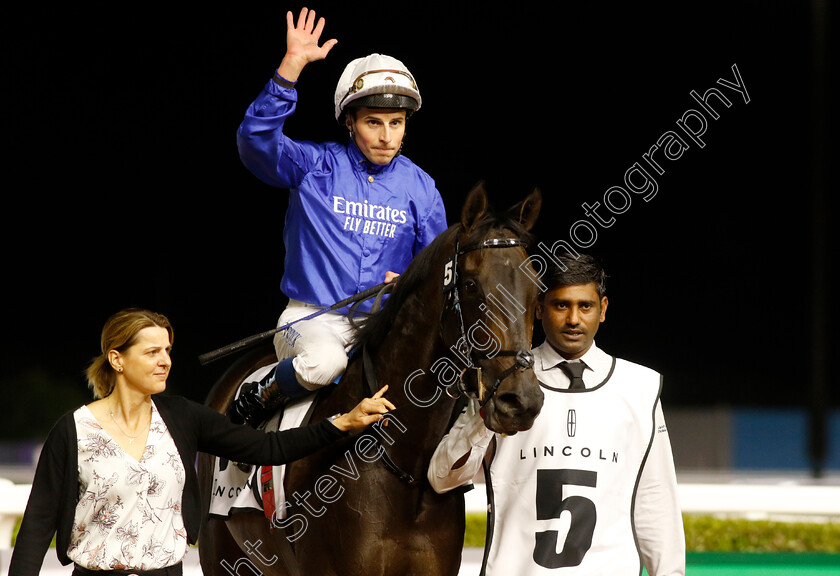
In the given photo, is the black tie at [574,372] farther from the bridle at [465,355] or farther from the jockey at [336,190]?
the jockey at [336,190]

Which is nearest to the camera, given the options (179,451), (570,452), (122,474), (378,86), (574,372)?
(122,474)

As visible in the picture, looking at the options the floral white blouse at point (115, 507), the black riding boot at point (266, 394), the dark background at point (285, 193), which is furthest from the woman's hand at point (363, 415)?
the dark background at point (285, 193)

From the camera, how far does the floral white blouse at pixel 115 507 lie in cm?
197

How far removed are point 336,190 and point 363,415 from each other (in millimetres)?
893

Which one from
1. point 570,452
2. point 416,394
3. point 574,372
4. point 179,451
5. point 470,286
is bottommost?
point 179,451

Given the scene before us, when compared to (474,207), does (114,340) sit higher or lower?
lower

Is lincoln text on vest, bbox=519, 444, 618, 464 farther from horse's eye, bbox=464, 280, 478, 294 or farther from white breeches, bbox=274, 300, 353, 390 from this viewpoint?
white breeches, bbox=274, 300, 353, 390

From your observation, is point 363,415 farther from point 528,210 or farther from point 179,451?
point 528,210

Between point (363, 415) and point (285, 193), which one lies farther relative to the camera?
point (285, 193)

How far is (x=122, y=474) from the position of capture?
6.52 ft

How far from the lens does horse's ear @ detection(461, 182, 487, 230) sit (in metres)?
2.28

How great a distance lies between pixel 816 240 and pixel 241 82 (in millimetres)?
5141

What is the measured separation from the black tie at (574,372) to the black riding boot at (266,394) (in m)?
0.77

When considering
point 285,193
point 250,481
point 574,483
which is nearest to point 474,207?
point 574,483
